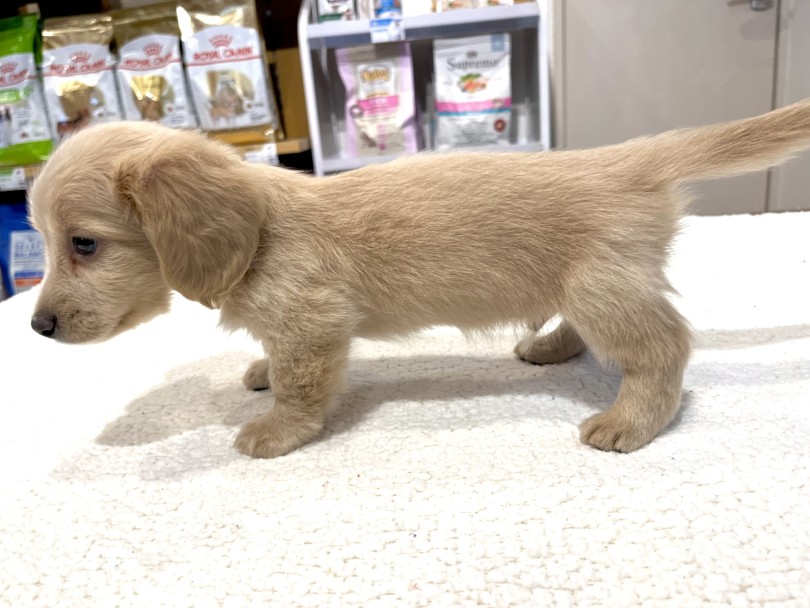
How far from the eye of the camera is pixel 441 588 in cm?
62

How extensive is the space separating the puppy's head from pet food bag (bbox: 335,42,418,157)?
1.22 meters

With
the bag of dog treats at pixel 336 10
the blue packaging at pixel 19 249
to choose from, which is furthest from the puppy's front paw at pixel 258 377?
the blue packaging at pixel 19 249

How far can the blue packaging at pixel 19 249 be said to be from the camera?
244 cm

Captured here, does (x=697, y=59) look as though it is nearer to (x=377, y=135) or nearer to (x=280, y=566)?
(x=377, y=135)

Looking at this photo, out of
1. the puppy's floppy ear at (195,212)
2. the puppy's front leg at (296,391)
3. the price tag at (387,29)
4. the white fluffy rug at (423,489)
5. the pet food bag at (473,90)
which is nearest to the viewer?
the white fluffy rug at (423,489)

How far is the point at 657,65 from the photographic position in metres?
2.07

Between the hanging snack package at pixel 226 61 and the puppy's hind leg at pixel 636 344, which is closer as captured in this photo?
the puppy's hind leg at pixel 636 344

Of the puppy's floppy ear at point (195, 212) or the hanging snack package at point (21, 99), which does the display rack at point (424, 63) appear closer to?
the hanging snack package at point (21, 99)

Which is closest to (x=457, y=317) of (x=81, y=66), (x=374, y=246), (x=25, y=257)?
(x=374, y=246)

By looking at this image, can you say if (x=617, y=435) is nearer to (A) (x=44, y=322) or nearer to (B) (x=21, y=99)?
(A) (x=44, y=322)

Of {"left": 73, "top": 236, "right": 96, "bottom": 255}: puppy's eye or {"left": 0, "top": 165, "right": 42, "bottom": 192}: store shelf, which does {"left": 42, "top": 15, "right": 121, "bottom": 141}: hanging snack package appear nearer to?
{"left": 0, "top": 165, "right": 42, "bottom": 192}: store shelf

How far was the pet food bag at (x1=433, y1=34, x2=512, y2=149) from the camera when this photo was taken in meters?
1.97

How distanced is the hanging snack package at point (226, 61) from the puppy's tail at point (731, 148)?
160cm

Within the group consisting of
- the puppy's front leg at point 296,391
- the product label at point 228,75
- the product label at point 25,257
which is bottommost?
the product label at point 25,257
